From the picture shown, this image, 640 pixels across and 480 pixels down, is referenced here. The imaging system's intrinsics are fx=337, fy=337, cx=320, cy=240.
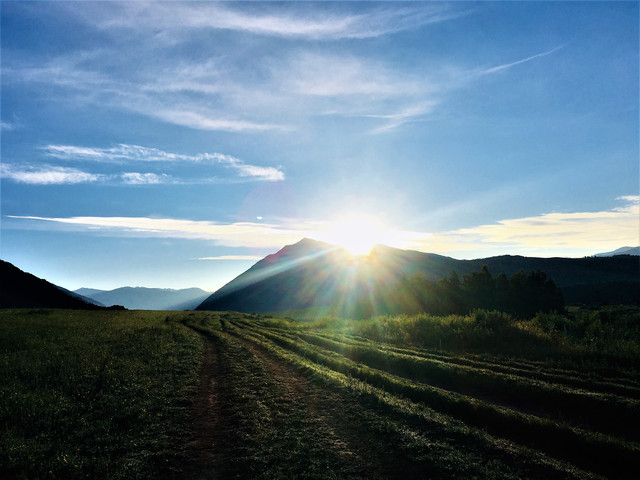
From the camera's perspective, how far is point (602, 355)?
21.7 m

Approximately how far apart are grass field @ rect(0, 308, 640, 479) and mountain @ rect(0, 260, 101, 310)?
95619 millimetres

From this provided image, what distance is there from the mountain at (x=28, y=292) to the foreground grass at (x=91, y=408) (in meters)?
94.6

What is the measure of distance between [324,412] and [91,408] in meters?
10.1

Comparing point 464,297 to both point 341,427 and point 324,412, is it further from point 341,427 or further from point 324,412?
point 341,427

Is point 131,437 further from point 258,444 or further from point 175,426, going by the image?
point 258,444

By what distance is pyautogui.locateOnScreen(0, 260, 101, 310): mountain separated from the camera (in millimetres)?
100188

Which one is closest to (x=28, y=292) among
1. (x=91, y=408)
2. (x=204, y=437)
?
(x=91, y=408)

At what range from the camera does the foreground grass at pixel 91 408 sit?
10.1 metres

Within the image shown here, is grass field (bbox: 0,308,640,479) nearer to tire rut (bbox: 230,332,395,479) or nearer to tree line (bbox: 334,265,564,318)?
tire rut (bbox: 230,332,395,479)

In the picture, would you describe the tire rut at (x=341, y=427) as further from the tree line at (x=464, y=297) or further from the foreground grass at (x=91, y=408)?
the tree line at (x=464, y=297)

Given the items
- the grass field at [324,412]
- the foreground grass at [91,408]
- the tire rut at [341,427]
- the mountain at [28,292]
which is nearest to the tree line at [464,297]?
the grass field at [324,412]

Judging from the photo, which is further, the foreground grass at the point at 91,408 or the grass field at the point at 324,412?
the foreground grass at the point at 91,408

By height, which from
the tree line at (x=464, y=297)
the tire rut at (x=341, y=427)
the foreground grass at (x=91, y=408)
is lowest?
the tree line at (x=464, y=297)

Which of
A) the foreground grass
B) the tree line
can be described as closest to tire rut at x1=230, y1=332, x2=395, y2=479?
the foreground grass
